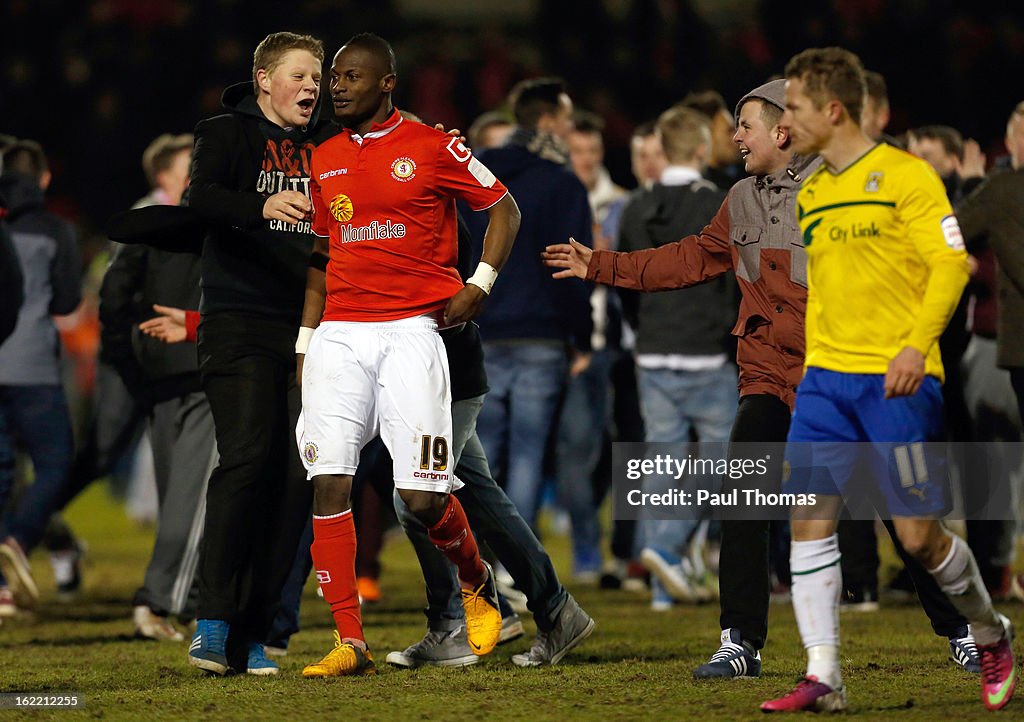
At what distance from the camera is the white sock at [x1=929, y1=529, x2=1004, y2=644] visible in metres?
4.81

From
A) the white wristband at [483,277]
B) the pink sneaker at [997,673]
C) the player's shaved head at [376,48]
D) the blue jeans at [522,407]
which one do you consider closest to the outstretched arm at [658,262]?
the white wristband at [483,277]

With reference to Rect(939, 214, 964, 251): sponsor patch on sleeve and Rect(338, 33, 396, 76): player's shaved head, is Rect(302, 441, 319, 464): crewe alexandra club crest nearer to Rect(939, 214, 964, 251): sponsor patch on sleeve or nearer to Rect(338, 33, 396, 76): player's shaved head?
Rect(338, 33, 396, 76): player's shaved head

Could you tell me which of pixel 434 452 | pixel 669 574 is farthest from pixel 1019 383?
pixel 434 452

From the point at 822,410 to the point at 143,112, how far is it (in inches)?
604

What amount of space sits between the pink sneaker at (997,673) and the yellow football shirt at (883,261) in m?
0.84

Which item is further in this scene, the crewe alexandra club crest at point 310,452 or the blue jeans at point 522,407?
the blue jeans at point 522,407

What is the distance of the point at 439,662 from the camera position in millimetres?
6141

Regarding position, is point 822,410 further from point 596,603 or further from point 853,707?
point 596,603

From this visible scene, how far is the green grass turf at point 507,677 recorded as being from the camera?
493cm

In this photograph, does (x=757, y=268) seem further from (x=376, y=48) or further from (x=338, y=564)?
(x=338, y=564)

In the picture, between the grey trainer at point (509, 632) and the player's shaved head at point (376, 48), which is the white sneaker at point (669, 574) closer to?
the grey trainer at point (509, 632)

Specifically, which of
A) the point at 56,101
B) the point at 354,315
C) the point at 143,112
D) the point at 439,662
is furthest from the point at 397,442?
the point at 56,101

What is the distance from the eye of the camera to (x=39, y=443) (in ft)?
28.0

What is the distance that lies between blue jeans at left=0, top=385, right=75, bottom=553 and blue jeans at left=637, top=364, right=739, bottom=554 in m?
3.07
